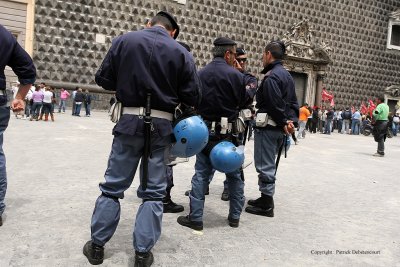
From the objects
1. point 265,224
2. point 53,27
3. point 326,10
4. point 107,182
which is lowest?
point 265,224

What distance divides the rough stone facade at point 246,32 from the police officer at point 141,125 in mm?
15787

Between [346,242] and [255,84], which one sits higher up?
[255,84]

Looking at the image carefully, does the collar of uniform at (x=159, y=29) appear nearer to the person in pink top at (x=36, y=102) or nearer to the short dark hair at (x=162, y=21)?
the short dark hair at (x=162, y=21)

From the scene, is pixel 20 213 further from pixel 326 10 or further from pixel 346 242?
pixel 326 10

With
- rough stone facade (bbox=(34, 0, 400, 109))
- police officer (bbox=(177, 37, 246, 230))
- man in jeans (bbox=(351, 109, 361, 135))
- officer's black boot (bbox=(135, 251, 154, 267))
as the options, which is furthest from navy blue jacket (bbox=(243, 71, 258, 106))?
man in jeans (bbox=(351, 109, 361, 135))

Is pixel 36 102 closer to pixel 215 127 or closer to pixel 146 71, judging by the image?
pixel 215 127

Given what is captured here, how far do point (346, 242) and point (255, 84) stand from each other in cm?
191

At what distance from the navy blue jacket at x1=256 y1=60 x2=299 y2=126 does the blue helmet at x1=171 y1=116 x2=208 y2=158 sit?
146 cm

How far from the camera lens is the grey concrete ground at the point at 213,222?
3.28 metres

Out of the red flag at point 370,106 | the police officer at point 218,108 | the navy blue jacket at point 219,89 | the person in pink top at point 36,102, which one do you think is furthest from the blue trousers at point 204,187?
the red flag at point 370,106

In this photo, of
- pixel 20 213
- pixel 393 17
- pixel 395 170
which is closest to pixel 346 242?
pixel 20 213

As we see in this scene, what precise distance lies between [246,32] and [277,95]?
1822cm

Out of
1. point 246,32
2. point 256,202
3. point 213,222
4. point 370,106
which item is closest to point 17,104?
point 213,222

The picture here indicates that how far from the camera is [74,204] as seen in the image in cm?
438
